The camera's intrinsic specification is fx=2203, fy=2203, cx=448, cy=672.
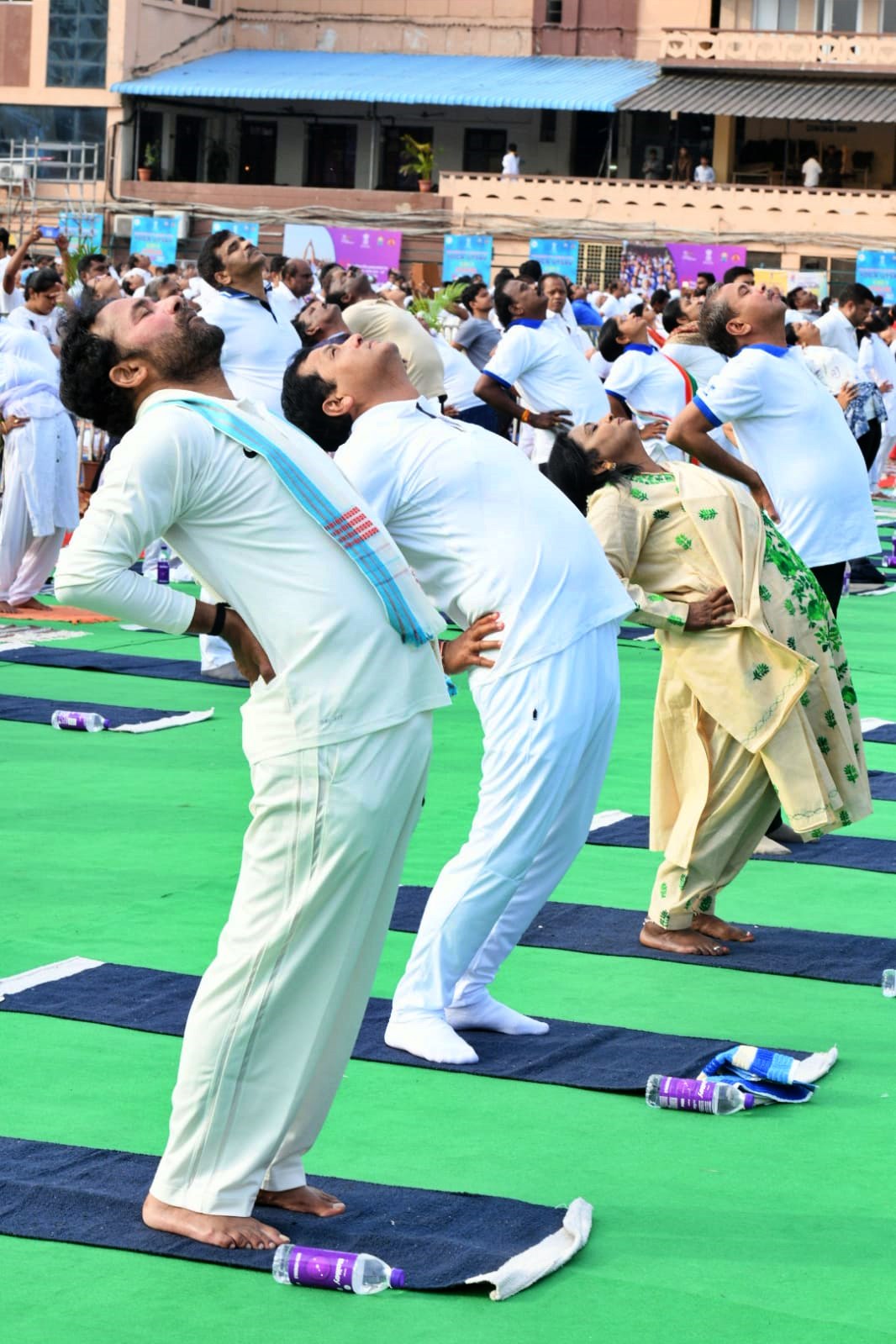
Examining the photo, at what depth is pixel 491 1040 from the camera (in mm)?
4965

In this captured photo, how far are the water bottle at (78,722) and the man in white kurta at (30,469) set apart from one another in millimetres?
2879

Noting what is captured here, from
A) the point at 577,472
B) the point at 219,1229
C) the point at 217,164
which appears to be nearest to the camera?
the point at 219,1229

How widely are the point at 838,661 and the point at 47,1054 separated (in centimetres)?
240

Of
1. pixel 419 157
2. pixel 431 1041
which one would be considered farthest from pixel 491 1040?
pixel 419 157

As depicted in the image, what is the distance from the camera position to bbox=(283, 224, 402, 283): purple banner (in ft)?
103

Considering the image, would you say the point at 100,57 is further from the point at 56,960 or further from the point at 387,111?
the point at 56,960

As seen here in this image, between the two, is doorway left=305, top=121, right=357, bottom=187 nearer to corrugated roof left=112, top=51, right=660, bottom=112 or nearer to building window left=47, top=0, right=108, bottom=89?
corrugated roof left=112, top=51, right=660, bottom=112

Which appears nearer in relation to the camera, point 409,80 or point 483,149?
point 409,80

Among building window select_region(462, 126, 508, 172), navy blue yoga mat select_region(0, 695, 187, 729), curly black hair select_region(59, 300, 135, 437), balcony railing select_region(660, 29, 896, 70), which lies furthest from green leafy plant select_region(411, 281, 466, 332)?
building window select_region(462, 126, 508, 172)

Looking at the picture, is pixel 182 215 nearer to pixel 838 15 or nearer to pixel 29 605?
pixel 838 15

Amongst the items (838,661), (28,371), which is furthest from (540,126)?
(838,661)

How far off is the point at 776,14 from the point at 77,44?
1415 cm

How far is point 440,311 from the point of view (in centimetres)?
2022

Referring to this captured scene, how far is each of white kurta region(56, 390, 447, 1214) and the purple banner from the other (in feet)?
91.4
